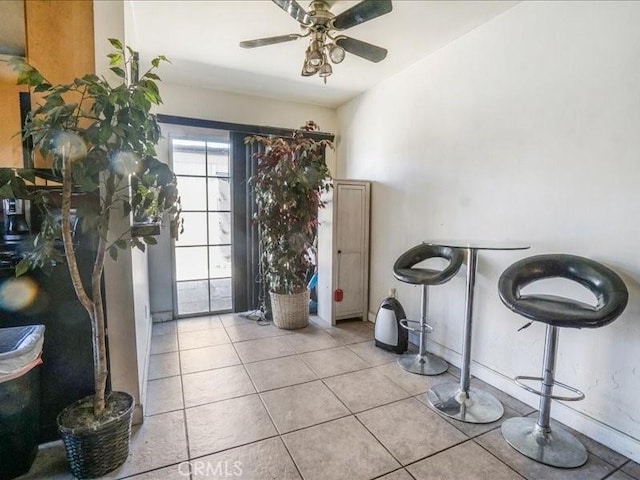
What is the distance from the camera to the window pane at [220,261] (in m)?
3.91

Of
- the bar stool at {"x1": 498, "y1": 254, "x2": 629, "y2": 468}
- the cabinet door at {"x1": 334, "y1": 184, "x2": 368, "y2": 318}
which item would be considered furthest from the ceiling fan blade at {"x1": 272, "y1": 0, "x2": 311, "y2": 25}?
the bar stool at {"x1": 498, "y1": 254, "x2": 629, "y2": 468}

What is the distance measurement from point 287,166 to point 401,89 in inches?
53.3

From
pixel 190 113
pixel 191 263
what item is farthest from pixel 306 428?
pixel 190 113

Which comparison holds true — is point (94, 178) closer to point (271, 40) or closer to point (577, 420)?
point (271, 40)

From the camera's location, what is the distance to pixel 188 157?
12.1ft

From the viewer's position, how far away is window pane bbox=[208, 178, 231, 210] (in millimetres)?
3832

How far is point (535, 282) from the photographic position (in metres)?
2.12

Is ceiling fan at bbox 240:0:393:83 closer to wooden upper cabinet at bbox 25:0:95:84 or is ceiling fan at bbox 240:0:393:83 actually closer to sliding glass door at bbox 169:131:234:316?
wooden upper cabinet at bbox 25:0:95:84

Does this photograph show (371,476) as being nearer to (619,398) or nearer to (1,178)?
(619,398)

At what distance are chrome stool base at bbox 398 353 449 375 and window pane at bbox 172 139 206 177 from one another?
2869 millimetres

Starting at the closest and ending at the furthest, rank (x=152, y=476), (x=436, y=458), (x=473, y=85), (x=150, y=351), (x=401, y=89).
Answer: (x=152, y=476), (x=436, y=458), (x=473, y=85), (x=150, y=351), (x=401, y=89)

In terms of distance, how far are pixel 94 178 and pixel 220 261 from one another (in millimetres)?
2567

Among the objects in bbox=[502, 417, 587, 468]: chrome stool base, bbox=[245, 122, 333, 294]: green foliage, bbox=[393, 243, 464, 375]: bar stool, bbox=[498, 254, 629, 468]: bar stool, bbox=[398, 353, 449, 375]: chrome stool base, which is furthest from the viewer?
bbox=[245, 122, 333, 294]: green foliage

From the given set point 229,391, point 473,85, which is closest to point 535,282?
point 473,85
